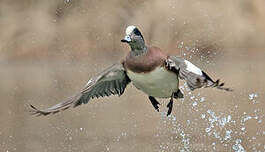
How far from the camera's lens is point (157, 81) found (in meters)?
3.98

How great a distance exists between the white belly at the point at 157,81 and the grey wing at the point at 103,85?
7.5 inches

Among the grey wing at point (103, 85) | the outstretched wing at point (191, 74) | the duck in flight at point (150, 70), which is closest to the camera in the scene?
the outstretched wing at point (191, 74)

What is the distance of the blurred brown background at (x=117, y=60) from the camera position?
601 cm

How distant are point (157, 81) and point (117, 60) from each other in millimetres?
8858

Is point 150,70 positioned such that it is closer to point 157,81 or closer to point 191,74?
point 157,81

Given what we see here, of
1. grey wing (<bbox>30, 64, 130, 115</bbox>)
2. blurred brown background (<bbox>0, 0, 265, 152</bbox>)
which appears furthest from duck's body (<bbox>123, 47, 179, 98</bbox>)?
blurred brown background (<bbox>0, 0, 265, 152</bbox>)

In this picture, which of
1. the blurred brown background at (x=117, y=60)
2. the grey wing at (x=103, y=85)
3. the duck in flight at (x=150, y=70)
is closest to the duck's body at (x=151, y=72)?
the duck in flight at (x=150, y=70)

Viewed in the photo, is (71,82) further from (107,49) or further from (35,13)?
(35,13)

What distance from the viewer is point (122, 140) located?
590 cm

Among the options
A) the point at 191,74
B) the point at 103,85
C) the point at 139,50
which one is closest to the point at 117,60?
the point at 103,85

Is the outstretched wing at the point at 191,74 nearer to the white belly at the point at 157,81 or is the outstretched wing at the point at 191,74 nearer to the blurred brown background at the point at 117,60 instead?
the white belly at the point at 157,81

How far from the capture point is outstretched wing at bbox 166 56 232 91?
369 cm

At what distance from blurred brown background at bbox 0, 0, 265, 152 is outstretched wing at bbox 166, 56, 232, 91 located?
162cm

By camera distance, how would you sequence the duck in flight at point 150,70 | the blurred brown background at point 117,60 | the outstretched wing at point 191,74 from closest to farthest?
1. the outstretched wing at point 191,74
2. the duck in flight at point 150,70
3. the blurred brown background at point 117,60
